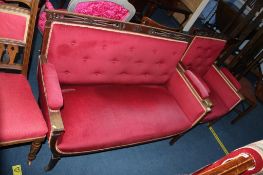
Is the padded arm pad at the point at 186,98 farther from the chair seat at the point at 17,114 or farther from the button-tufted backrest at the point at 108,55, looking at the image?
the chair seat at the point at 17,114

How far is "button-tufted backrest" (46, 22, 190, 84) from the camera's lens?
6.40 ft

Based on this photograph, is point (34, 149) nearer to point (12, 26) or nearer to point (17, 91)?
point (17, 91)

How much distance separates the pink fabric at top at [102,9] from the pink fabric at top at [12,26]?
77cm

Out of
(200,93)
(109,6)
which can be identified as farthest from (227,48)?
(109,6)

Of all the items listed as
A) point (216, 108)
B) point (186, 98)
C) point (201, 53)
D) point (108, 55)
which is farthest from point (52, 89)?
point (216, 108)

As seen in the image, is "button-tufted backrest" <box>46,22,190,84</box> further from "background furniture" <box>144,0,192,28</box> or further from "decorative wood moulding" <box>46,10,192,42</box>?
"background furniture" <box>144,0,192,28</box>

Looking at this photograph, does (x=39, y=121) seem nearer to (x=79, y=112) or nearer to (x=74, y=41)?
(x=79, y=112)

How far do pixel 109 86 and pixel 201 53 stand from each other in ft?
4.24

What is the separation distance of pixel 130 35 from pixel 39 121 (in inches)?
42.0

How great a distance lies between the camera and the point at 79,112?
205cm

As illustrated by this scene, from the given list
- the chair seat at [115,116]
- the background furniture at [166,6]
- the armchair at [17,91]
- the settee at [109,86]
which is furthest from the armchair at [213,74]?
the armchair at [17,91]

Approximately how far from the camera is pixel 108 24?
6.70 feet

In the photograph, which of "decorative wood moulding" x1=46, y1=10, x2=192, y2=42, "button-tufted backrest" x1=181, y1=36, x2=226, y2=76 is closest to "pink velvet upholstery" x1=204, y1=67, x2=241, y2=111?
"button-tufted backrest" x1=181, y1=36, x2=226, y2=76

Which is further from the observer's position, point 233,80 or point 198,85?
point 233,80
